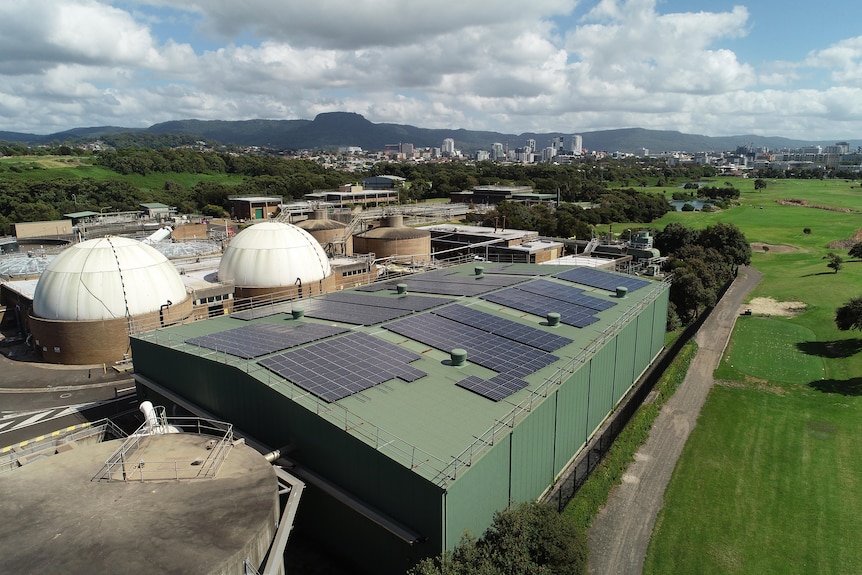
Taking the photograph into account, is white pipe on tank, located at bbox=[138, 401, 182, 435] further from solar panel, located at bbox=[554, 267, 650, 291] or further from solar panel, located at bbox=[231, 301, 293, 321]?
solar panel, located at bbox=[554, 267, 650, 291]

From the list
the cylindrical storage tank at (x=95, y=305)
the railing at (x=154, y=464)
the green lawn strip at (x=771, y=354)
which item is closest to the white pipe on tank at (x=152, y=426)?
the railing at (x=154, y=464)

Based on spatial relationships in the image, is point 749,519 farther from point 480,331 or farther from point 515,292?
point 515,292

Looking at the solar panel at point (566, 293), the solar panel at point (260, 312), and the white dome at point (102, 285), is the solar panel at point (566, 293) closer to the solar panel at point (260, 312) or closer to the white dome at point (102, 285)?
the solar panel at point (260, 312)

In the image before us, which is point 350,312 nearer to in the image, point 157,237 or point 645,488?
point 645,488

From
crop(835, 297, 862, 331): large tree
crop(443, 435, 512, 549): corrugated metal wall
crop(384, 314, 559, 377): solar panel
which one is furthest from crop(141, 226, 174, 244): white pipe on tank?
crop(835, 297, 862, 331): large tree

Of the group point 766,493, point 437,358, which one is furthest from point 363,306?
point 766,493

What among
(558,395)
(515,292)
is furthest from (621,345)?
(558,395)

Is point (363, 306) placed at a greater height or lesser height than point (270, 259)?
lesser
